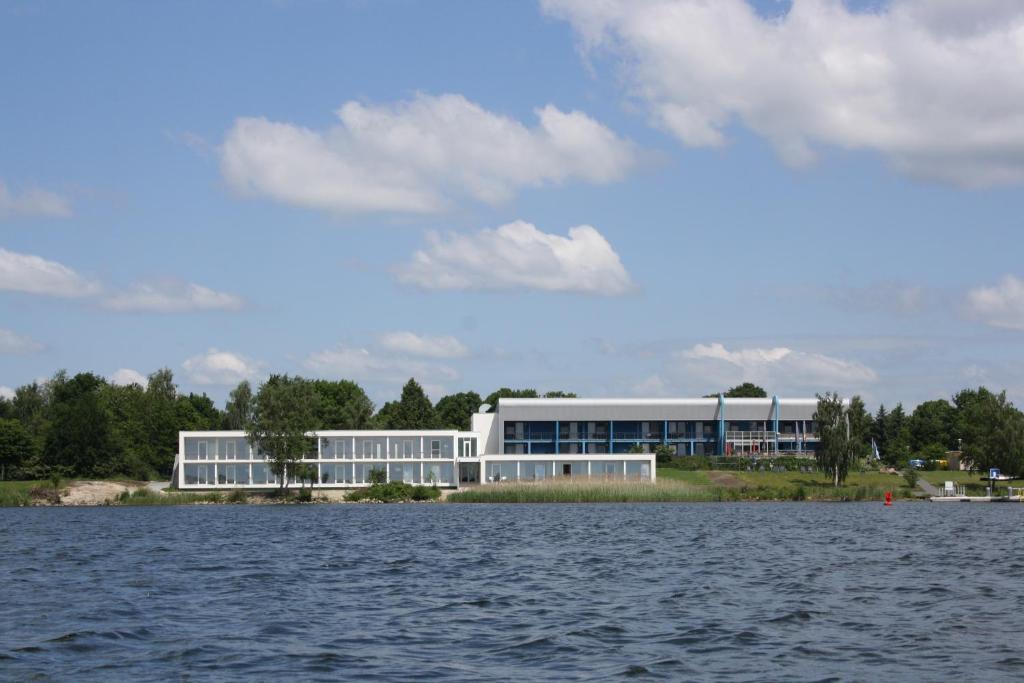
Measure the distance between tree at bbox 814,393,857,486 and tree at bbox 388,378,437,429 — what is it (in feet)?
190

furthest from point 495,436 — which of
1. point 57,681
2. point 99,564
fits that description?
point 57,681

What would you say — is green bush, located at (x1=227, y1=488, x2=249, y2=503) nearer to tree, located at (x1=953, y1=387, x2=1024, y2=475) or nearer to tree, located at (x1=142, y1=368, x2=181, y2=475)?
tree, located at (x1=142, y1=368, x2=181, y2=475)

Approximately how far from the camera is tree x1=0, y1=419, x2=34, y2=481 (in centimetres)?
11162

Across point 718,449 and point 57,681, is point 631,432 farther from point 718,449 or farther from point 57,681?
point 57,681

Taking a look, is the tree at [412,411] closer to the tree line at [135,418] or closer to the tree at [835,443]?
the tree line at [135,418]

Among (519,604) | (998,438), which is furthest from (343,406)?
(519,604)

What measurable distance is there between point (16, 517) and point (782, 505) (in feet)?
166

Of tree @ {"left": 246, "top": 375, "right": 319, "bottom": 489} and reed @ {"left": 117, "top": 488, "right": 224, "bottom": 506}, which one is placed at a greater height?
tree @ {"left": 246, "top": 375, "right": 319, "bottom": 489}

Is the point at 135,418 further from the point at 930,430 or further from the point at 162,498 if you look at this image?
the point at 930,430

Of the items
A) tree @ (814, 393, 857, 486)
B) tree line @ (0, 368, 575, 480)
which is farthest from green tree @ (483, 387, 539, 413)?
tree @ (814, 393, 857, 486)

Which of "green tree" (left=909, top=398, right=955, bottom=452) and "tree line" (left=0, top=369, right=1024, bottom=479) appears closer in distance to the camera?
"tree line" (left=0, top=369, right=1024, bottom=479)

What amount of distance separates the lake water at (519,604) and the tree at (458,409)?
111523 millimetres

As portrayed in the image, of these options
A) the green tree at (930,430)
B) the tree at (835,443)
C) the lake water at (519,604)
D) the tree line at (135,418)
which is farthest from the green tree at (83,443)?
the green tree at (930,430)

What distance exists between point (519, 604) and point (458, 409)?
461 feet
